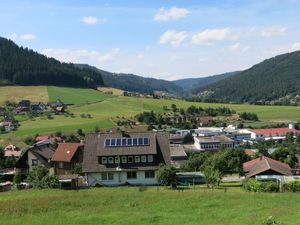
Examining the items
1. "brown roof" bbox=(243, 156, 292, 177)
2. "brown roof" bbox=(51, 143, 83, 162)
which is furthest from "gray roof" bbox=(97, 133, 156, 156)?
"brown roof" bbox=(51, 143, 83, 162)

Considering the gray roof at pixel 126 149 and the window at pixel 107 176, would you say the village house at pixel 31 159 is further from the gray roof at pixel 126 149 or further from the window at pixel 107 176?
the window at pixel 107 176

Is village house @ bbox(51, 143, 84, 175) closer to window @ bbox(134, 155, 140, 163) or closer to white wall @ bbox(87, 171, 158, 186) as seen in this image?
white wall @ bbox(87, 171, 158, 186)

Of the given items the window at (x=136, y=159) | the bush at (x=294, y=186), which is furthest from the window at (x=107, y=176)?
the bush at (x=294, y=186)

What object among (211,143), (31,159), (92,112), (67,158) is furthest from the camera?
(92,112)

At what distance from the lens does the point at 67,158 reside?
61344 millimetres

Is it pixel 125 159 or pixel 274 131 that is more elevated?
pixel 125 159

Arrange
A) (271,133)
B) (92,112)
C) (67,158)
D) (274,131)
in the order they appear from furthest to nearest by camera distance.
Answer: (92,112), (274,131), (271,133), (67,158)

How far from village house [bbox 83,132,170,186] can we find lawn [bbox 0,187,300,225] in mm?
9327

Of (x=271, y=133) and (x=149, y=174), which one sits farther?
(x=271, y=133)

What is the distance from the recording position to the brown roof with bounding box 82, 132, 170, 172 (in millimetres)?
45656

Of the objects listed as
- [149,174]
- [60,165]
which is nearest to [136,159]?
[149,174]

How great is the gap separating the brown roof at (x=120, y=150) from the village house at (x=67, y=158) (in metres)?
13.2

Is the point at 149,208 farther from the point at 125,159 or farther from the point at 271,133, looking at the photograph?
the point at 271,133

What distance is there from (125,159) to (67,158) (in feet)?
56.2
